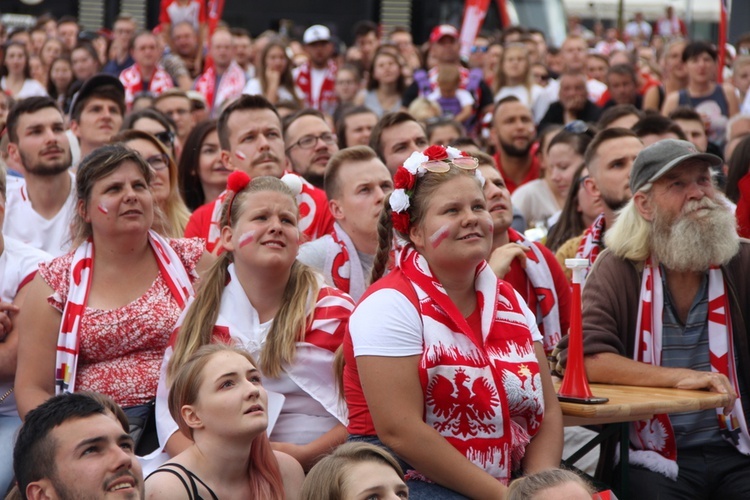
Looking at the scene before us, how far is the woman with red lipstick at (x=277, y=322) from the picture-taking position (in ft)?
14.6

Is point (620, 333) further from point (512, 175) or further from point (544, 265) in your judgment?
point (512, 175)

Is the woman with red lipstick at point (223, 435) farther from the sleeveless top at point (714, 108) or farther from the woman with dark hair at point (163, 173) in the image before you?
the sleeveless top at point (714, 108)

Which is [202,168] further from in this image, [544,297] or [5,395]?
[544,297]

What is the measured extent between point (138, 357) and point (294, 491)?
1.05m

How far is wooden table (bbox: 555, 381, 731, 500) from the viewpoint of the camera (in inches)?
161

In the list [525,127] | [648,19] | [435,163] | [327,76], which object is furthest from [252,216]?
[648,19]

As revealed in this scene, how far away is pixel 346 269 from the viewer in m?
5.54

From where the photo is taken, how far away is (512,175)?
926 cm

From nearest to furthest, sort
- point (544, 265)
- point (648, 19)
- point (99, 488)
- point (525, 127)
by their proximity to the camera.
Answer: point (99, 488) < point (544, 265) < point (525, 127) < point (648, 19)

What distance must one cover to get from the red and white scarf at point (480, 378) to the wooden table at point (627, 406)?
0.20 meters

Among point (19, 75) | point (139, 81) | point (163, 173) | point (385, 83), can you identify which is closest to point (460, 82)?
point (385, 83)

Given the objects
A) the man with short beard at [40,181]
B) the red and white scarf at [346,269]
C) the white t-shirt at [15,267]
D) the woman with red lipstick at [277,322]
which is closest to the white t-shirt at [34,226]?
the man with short beard at [40,181]

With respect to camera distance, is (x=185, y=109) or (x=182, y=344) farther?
(x=185, y=109)

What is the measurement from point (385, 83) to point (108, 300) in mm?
8318
